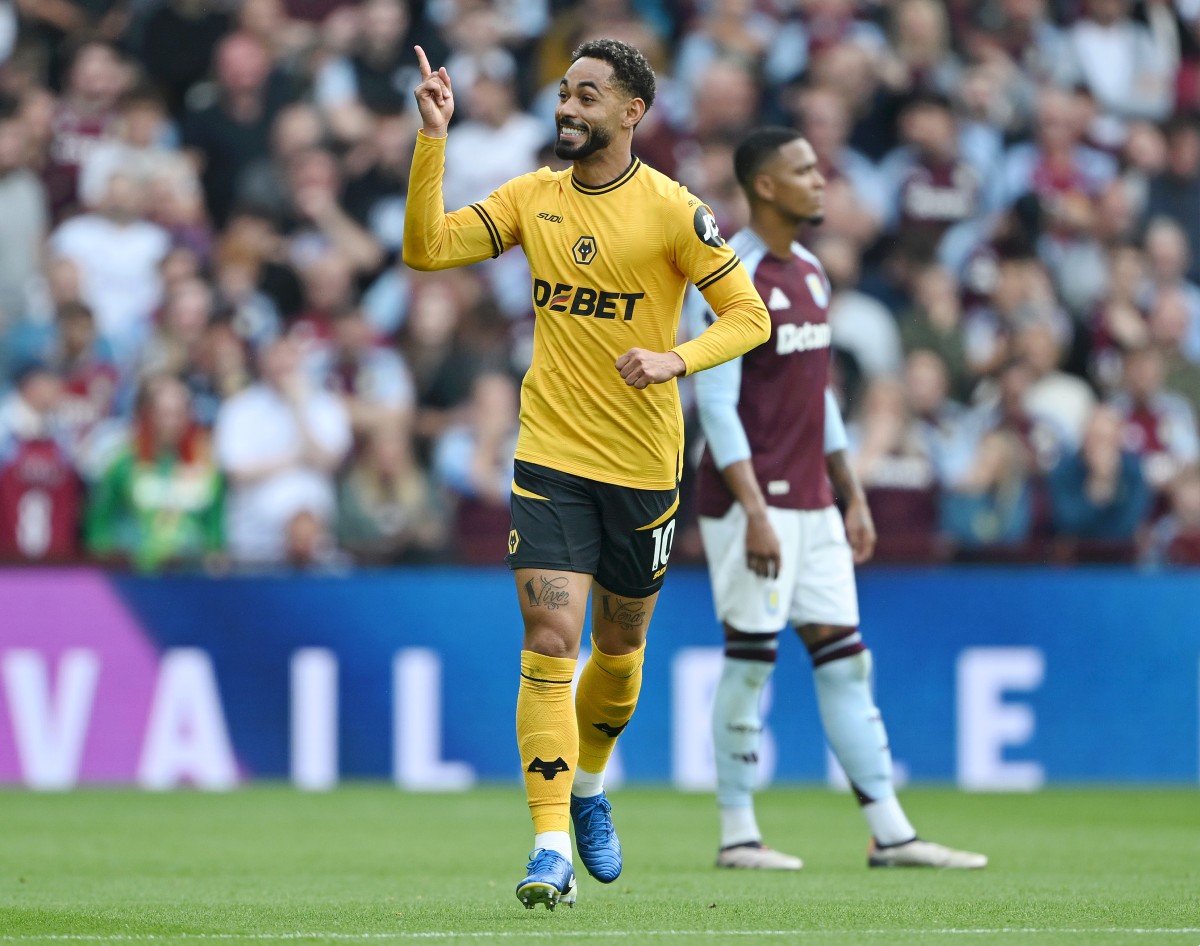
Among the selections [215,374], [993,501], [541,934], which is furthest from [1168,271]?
[541,934]

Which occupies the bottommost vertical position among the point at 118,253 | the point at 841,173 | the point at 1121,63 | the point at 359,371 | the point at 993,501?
the point at 993,501

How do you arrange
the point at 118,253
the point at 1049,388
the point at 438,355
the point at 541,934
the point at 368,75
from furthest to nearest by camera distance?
the point at 368,75, the point at 118,253, the point at 1049,388, the point at 438,355, the point at 541,934

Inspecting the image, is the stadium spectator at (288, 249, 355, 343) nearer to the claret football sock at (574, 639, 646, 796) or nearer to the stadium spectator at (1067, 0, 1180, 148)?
the stadium spectator at (1067, 0, 1180, 148)

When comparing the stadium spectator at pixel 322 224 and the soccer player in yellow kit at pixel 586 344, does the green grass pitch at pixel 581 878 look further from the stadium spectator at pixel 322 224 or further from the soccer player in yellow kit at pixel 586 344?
the stadium spectator at pixel 322 224

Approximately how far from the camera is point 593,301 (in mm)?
6559

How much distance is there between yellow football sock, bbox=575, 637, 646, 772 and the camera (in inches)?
272

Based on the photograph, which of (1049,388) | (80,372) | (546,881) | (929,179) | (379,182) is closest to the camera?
(546,881)

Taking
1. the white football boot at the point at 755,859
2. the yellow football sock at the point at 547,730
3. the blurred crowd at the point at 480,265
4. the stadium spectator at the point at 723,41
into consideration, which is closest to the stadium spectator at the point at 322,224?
the blurred crowd at the point at 480,265

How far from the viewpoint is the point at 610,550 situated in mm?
6656

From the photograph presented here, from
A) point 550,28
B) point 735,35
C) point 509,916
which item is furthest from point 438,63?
point 509,916

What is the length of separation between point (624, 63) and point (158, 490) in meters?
6.67

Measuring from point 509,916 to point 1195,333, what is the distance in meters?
10.9

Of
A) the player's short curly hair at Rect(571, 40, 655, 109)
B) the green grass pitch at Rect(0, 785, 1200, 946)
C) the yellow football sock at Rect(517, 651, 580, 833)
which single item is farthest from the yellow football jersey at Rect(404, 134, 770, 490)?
the green grass pitch at Rect(0, 785, 1200, 946)

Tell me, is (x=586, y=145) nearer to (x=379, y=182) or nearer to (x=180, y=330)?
(x=180, y=330)
